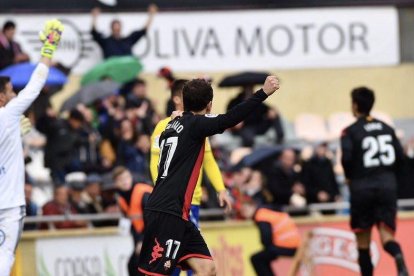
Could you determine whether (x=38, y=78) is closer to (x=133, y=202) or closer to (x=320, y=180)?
(x=133, y=202)

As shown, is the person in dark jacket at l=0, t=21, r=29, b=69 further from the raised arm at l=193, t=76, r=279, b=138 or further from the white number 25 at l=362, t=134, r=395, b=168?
the raised arm at l=193, t=76, r=279, b=138

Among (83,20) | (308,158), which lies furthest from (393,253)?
(83,20)

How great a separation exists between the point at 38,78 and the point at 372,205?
4687mm

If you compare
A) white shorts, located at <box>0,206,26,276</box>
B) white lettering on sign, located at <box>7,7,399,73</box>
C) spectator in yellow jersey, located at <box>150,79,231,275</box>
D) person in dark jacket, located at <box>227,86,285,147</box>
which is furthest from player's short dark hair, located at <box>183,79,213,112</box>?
white lettering on sign, located at <box>7,7,399,73</box>

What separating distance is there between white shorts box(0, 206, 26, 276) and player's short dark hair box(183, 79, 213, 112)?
242cm

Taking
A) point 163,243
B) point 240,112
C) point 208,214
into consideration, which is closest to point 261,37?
point 208,214

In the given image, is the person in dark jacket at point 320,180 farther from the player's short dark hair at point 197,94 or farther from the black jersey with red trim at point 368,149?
the player's short dark hair at point 197,94

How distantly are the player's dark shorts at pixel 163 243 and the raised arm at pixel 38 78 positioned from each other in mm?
1975

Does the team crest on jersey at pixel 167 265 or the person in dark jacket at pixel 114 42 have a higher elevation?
the person in dark jacket at pixel 114 42

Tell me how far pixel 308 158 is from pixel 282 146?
2.53 ft

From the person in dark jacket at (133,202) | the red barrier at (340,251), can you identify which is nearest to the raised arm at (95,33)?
the red barrier at (340,251)

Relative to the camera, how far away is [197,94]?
12.2 meters

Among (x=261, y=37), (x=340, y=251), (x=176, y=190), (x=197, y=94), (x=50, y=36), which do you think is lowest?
(x=340, y=251)

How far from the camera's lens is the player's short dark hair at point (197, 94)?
1215 centimetres
